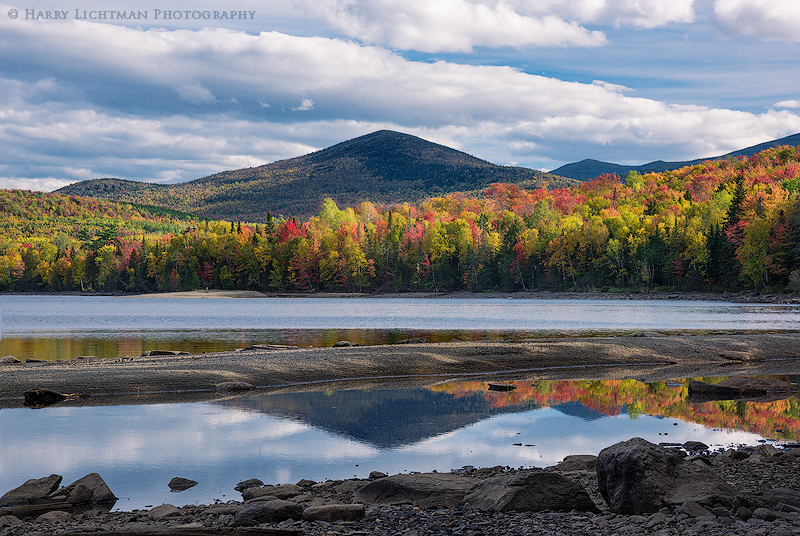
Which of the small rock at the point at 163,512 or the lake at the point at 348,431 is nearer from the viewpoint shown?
the small rock at the point at 163,512

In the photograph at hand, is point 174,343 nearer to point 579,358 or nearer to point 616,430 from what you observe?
point 579,358

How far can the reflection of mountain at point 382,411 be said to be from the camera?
50.3 ft

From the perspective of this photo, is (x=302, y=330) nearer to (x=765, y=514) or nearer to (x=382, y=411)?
(x=382, y=411)

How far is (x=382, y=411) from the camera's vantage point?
1781 cm

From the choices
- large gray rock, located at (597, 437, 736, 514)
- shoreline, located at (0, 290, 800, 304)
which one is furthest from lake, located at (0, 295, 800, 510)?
shoreline, located at (0, 290, 800, 304)

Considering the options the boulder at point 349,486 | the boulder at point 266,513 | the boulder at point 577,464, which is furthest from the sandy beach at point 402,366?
the boulder at point 266,513

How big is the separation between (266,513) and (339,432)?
6.73 meters

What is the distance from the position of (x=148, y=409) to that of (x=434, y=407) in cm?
796

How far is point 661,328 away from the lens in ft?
136

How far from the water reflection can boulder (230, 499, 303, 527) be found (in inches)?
77.2

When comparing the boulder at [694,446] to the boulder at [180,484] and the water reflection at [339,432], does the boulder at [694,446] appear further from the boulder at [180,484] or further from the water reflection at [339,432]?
the boulder at [180,484]

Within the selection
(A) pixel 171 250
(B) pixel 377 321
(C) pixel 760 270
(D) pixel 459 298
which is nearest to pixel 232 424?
(B) pixel 377 321

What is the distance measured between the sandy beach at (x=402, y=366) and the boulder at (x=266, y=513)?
472 inches

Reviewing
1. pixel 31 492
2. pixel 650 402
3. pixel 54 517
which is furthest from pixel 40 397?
pixel 650 402
